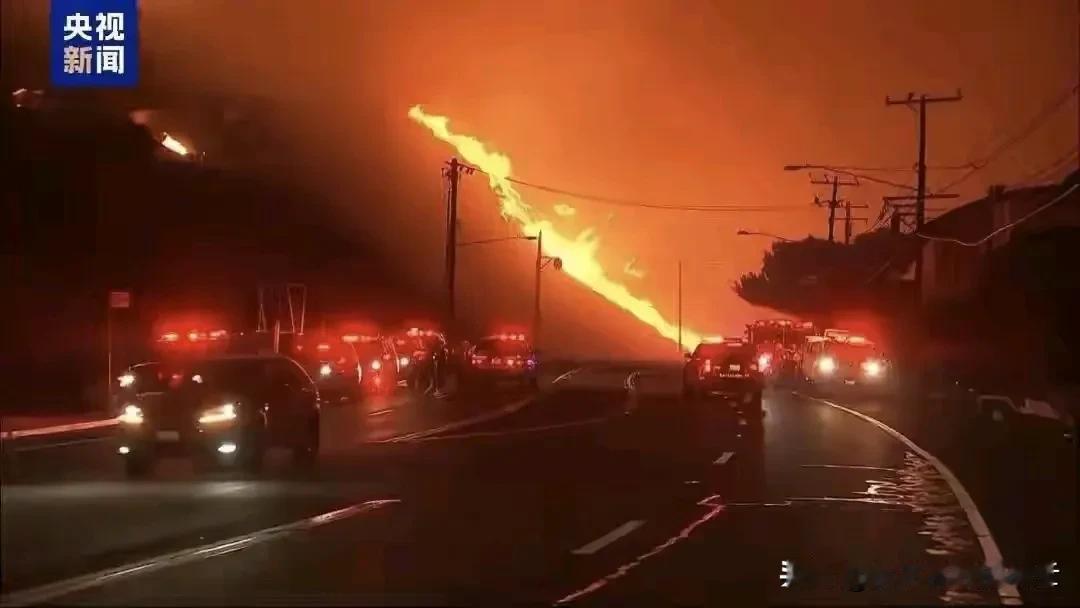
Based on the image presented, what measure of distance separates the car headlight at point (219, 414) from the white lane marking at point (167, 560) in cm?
370

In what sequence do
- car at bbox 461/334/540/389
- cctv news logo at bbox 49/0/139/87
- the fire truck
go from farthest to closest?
1. the fire truck
2. car at bbox 461/334/540/389
3. cctv news logo at bbox 49/0/139/87

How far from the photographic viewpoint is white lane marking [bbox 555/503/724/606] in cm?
1097

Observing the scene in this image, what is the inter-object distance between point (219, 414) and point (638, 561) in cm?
867

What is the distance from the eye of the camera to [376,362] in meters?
47.3

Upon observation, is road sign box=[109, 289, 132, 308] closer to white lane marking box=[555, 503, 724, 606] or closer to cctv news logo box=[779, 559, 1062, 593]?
white lane marking box=[555, 503, 724, 606]

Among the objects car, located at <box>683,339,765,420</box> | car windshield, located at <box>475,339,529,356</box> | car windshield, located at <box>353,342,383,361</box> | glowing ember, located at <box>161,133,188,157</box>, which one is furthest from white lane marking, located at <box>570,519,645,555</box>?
glowing ember, located at <box>161,133,188,157</box>

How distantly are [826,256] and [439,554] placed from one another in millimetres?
93743

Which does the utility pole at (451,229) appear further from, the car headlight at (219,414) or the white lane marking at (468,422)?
the car headlight at (219,414)

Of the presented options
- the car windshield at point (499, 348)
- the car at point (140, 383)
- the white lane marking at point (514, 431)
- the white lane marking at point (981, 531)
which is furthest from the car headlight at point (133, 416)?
the car windshield at point (499, 348)

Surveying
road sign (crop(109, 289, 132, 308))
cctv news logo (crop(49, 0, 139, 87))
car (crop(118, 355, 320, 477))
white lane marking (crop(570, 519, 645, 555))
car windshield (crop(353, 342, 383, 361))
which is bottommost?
white lane marking (crop(570, 519, 645, 555))

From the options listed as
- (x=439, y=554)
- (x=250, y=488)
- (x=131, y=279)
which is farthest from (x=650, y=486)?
(x=131, y=279)

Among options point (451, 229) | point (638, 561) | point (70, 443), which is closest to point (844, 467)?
point (638, 561)

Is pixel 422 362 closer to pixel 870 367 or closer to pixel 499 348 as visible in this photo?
pixel 499 348

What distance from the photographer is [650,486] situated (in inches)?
765
